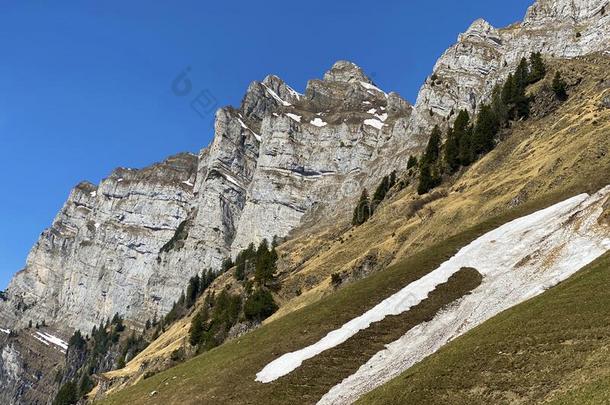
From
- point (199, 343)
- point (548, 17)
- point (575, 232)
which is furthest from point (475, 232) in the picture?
point (548, 17)

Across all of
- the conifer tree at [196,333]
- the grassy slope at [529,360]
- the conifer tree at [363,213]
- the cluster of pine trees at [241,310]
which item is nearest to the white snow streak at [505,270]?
the grassy slope at [529,360]

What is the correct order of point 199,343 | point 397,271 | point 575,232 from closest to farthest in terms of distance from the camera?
point 575,232
point 397,271
point 199,343

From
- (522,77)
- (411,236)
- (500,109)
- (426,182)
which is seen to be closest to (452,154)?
(426,182)

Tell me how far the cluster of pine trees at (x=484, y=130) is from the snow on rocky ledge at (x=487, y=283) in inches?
1999

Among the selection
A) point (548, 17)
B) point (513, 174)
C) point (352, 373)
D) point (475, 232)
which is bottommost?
point (352, 373)

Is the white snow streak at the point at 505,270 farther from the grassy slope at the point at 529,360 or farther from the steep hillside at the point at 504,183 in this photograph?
the steep hillside at the point at 504,183

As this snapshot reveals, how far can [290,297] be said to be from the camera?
8650 centimetres

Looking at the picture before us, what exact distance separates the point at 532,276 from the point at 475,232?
15.4 metres

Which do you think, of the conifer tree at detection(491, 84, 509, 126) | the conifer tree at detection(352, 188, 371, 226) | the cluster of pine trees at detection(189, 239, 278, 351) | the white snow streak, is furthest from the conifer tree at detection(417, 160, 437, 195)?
the white snow streak

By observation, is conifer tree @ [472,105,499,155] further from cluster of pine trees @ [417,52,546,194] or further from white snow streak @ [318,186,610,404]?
white snow streak @ [318,186,610,404]

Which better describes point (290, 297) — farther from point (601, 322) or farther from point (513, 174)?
point (601, 322)

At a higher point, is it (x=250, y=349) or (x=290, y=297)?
(x=290, y=297)

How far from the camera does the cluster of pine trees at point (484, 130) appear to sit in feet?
325

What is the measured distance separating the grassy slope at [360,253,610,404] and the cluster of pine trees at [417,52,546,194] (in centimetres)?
7056
